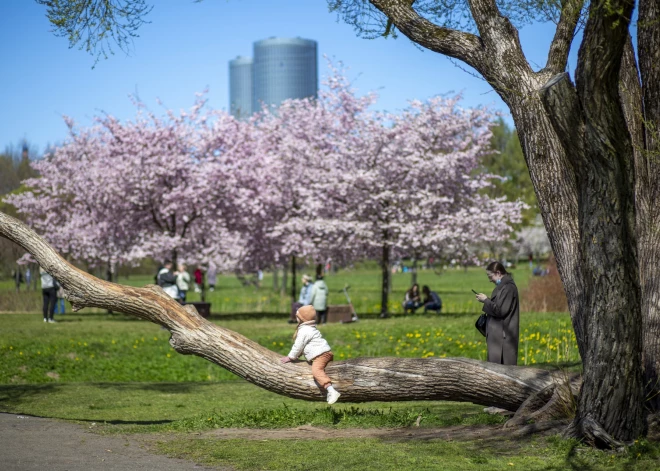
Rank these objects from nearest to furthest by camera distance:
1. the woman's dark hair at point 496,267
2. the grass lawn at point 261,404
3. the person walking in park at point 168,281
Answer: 1. the grass lawn at point 261,404
2. the woman's dark hair at point 496,267
3. the person walking in park at point 168,281

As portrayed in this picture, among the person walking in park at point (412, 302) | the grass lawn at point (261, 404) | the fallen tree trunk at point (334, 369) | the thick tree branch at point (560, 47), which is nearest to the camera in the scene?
the grass lawn at point (261, 404)

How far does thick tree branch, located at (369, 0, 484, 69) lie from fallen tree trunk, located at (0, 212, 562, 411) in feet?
10.2

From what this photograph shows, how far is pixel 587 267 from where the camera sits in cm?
763

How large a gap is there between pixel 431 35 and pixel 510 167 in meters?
52.4

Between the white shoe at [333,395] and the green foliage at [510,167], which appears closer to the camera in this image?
the white shoe at [333,395]

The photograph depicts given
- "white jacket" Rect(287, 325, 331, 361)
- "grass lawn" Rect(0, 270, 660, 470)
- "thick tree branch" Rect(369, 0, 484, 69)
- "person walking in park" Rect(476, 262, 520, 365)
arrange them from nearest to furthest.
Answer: "grass lawn" Rect(0, 270, 660, 470) < "thick tree branch" Rect(369, 0, 484, 69) < "white jacket" Rect(287, 325, 331, 361) < "person walking in park" Rect(476, 262, 520, 365)

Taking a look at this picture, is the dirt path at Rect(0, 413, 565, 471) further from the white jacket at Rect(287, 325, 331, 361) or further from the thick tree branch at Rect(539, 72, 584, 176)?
the thick tree branch at Rect(539, 72, 584, 176)

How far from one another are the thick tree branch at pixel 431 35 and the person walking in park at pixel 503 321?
2.70 m

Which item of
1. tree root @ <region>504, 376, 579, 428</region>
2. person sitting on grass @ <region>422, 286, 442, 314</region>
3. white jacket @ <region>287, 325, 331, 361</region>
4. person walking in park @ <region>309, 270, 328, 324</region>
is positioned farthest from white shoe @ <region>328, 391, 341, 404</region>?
person sitting on grass @ <region>422, 286, 442, 314</region>

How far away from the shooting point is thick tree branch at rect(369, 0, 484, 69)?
891 cm

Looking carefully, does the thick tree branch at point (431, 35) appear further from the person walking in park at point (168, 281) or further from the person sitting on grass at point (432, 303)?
the person sitting on grass at point (432, 303)

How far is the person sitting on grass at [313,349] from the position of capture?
365 inches

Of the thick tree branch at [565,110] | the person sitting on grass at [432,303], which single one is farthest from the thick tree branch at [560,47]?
the person sitting on grass at [432,303]

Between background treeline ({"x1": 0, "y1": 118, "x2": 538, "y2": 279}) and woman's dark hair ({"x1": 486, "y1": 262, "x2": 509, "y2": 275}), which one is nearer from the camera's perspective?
woman's dark hair ({"x1": 486, "y1": 262, "x2": 509, "y2": 275})
